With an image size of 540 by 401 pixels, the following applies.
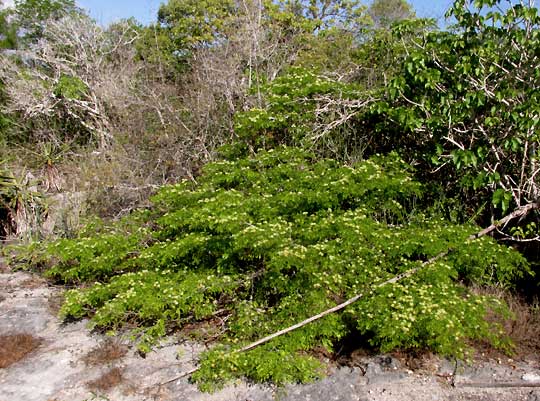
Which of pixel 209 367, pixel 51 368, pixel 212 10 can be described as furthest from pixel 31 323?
pixel 212 10

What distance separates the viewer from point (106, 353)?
13.7 feet

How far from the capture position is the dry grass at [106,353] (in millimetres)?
4082

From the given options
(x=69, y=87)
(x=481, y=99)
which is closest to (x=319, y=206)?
(x=481, y=99)

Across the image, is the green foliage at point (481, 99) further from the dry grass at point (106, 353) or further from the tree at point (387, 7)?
the tree at point (387, 7)

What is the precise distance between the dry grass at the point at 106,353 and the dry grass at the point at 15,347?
528mm

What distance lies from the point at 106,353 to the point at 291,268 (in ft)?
5.09

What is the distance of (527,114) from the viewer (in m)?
4.48

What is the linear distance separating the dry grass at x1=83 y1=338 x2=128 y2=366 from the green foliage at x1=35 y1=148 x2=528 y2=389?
0.14 meters

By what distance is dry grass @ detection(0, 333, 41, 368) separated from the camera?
4156 mm

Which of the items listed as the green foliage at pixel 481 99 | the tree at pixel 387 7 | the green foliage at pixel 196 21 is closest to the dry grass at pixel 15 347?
the green foliage at pixel 481 99

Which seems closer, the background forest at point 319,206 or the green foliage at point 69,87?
the background forest at point 319,206

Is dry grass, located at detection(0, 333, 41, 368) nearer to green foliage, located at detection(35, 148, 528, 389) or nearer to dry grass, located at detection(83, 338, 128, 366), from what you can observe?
green foliage, located at detection(35, 148, 528, 389)

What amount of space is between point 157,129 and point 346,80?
9.56 feet

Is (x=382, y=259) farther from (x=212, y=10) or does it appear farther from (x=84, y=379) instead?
(x=212, y=10)
